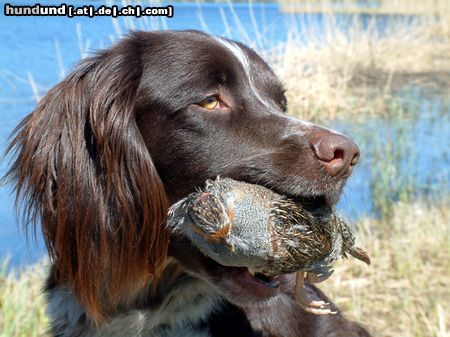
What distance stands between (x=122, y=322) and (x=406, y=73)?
420 inches

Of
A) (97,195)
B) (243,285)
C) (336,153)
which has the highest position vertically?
(336,153)

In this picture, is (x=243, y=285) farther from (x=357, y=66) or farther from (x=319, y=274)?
(x=357, y=66)

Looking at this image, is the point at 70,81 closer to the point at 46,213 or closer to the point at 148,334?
the point at 46,213

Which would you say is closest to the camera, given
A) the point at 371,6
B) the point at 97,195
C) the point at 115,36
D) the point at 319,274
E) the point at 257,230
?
the point at 257,230

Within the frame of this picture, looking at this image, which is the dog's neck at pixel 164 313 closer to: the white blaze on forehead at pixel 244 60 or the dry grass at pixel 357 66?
the white blaze on forehead at pixel 244 60

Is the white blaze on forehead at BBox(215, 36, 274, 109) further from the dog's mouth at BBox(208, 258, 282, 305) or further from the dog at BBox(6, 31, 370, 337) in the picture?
the dog's mouth at BBox(208, 258, 282, 305)

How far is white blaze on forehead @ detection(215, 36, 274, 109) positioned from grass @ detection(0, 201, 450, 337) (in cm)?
177

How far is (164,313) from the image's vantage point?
2910 millimetres

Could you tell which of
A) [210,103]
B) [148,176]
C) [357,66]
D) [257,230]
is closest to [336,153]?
[257,230]

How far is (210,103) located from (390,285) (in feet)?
8.55

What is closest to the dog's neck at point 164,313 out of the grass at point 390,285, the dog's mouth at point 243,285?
the dog's mouth at point 243,285


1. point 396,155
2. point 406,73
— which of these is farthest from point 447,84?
point 396,155

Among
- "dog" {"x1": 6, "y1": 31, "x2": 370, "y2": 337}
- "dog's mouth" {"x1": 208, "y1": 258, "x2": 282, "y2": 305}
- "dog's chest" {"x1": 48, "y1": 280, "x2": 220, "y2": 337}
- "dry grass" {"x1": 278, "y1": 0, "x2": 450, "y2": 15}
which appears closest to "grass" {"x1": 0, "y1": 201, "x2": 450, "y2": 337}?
"dog's chest" {"x1": 48, "y1": 280, "x2": 220, "y2": 337}

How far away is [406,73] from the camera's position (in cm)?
1273
